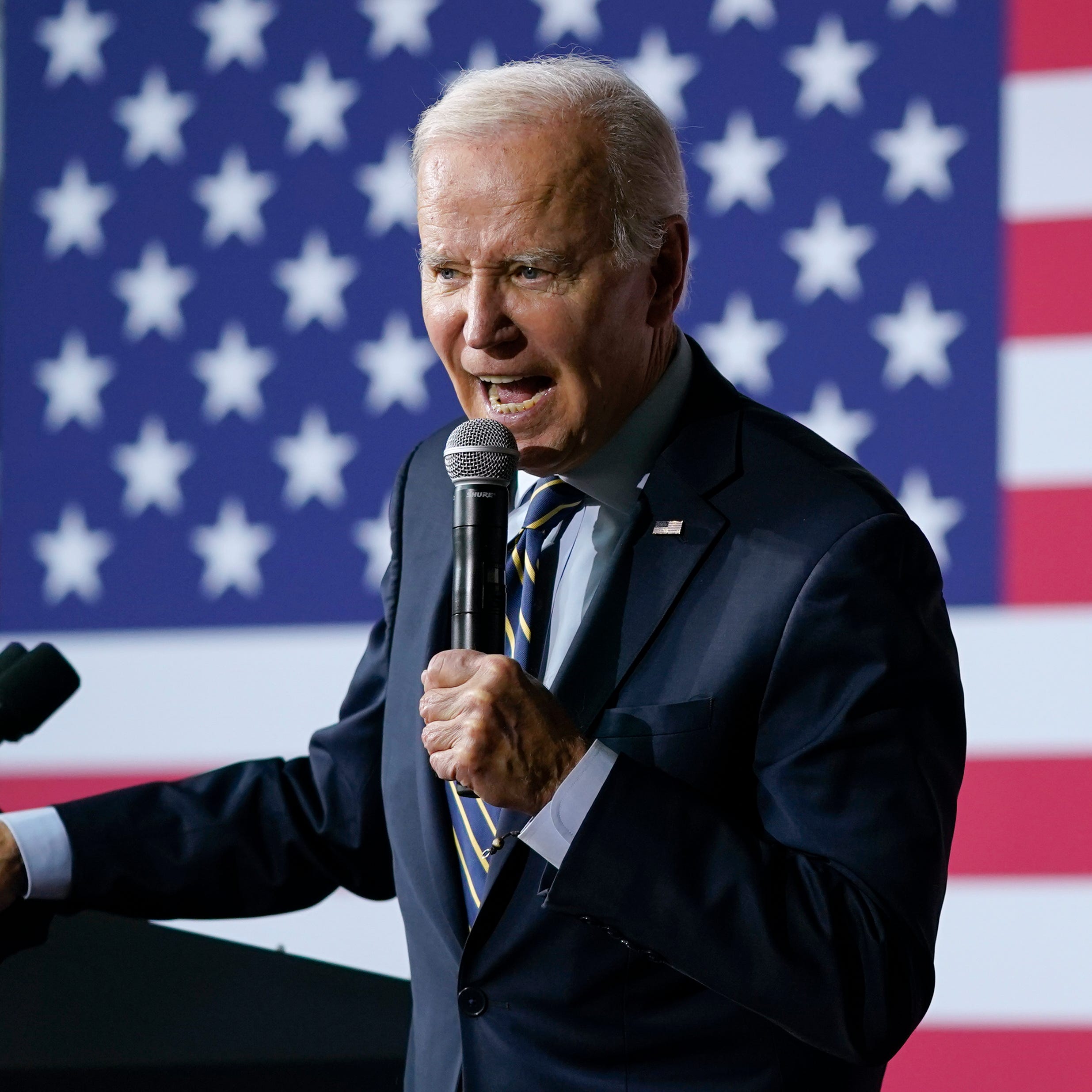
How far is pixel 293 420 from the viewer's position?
3275mm

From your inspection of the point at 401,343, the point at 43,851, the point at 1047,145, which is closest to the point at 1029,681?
the point at 1047,145

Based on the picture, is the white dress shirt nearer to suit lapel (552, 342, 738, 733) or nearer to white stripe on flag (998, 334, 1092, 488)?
suit lapel (552, 342, 738, 733)

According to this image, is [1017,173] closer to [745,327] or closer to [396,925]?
[745,327]

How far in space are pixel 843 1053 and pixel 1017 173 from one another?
225cm

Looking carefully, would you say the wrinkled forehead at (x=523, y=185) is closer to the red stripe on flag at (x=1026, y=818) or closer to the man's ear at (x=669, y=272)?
the man's ear at (x=669, y=272)

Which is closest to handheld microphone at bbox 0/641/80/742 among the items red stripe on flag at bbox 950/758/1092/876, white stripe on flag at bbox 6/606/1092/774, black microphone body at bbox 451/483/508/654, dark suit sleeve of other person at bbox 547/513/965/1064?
black microphone body at bbox 451/483/508/654

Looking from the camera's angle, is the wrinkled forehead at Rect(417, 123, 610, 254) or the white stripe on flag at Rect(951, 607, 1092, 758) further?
the white stripe on flag at Rect(951, 607, 1092, 758)

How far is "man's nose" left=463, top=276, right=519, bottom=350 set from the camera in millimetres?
1324

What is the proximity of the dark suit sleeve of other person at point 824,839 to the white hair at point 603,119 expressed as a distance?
0.38m

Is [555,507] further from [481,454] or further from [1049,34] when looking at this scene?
[1049,34]

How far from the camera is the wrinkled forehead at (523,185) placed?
1.31m

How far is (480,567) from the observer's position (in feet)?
3.74

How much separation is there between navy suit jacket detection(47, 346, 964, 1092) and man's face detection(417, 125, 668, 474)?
0.36ft

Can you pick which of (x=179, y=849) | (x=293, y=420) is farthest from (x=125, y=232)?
(x=179, y=849)
